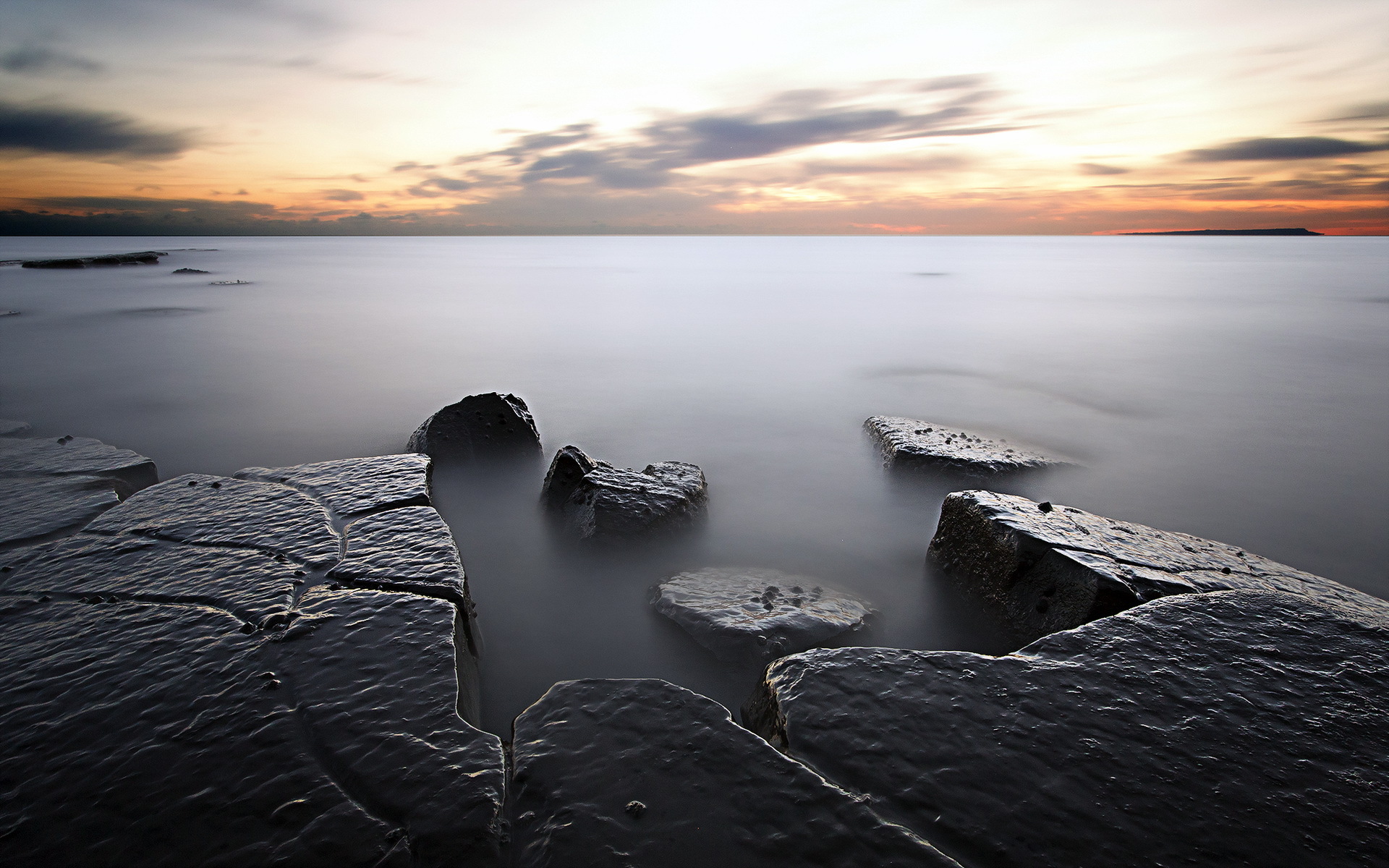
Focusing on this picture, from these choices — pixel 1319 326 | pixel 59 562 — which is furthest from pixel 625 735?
pixel 1319 326

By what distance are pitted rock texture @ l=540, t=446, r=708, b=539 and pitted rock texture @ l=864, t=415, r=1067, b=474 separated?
185cm

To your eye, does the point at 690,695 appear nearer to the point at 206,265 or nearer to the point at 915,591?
the point at 915,591

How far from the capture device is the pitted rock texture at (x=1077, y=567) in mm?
2695

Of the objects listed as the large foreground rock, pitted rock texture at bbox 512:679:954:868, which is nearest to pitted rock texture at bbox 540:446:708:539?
the large foreground rock

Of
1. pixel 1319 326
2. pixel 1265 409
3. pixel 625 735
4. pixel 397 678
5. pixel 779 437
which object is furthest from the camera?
pixel 1319 326

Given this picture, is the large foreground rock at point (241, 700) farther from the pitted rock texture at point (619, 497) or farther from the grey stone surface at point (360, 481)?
the pitted rock texture at point (619, 497)

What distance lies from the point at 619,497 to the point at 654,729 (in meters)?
2.27

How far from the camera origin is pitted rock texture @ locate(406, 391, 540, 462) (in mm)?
5281

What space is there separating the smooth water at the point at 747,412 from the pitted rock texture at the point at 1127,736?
866mm

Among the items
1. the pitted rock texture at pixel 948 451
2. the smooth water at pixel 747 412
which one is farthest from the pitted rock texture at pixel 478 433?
the pitted rock texture at pixel 948 451

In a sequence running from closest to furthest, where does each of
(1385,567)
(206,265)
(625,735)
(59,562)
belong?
(625,735) < (59,562) < (1385,567) < (206,265)

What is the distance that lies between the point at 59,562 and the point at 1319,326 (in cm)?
2170

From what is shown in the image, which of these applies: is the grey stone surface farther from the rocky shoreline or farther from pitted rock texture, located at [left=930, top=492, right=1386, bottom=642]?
pitted rock texture, located at [left=930, top=492, right=1386, bottom=642]

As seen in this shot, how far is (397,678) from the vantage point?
2037mm
